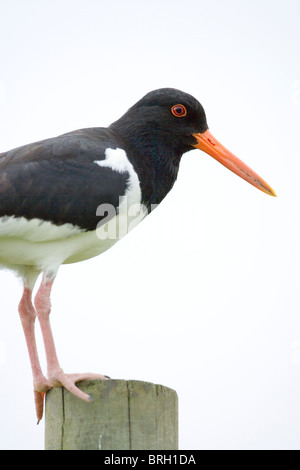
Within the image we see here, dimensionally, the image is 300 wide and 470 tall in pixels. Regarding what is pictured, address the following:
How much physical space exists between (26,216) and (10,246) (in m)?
0.40

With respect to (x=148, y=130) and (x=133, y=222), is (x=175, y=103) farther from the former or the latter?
(x=133, y=222)

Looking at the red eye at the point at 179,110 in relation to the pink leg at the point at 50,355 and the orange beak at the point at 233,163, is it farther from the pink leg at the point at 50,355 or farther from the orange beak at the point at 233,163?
the pink leg at the point at 50,355

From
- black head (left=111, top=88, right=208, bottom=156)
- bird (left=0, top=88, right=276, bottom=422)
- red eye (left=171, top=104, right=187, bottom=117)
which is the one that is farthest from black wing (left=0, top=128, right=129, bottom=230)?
red eye (left=171, top=104, right=187, bottom=117)

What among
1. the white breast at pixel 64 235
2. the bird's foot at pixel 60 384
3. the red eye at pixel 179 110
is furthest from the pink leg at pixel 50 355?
the red eye at pixel 179 110

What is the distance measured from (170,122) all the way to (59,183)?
65.8 inches

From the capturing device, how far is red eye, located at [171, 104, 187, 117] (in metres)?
7.83

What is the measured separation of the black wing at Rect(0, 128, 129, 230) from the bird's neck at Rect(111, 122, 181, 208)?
0.39m

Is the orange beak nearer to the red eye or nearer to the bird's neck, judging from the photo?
Result: the red eye

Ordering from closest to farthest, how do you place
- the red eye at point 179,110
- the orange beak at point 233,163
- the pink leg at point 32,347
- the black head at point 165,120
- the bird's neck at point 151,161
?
the pink leg at point 32,347, the bird's neck at point 151,161, the black head at point 165,120, the red eye at point 179,110, the orange beak at point 233,163

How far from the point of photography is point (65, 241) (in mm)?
6863

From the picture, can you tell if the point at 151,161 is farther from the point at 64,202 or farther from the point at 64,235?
the point at 64,235

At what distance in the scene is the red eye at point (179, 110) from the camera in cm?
783

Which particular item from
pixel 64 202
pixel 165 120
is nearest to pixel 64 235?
pixel 64 202
